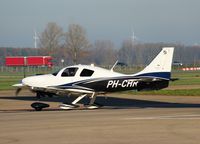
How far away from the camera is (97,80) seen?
2589 cm

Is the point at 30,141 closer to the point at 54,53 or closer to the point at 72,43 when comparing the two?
the point at 72,43

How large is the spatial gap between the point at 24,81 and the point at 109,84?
14.5 ft

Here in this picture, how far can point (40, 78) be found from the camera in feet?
87.9

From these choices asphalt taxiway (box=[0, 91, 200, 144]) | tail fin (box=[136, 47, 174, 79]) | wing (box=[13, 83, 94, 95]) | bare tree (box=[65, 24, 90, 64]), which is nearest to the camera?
asphalt taxiway (box=[0, 91, 200, 144])

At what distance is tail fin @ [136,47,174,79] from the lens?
82.0ft

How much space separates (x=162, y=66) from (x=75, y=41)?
11852cm

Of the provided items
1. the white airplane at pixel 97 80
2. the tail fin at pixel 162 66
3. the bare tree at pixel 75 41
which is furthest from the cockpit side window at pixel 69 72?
the bare tree at pixel 75 41

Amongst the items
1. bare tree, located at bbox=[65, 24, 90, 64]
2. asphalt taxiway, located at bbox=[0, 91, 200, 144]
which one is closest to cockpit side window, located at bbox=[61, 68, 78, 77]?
asphalt taxiway, located at bbox=[0, 91, 200, 144]

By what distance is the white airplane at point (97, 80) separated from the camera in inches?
985

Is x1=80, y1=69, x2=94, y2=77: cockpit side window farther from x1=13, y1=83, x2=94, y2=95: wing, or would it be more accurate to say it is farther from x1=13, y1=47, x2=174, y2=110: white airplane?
x1=13, y1=83, x2=94, y2=95: wing

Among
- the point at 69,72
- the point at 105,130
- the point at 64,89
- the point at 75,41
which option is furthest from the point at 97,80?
the point at 75,41

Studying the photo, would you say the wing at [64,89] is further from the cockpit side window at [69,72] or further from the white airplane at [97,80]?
the cockpit side window at [69,72]

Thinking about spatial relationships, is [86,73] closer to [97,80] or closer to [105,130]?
Answer: [97,80]

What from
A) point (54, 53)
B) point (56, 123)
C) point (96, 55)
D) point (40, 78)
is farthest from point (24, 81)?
point (96, 55)
